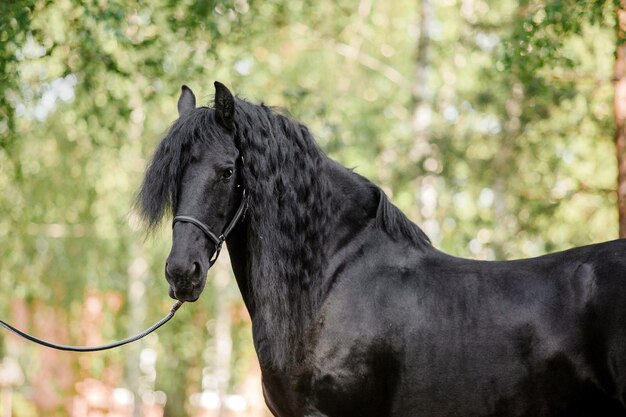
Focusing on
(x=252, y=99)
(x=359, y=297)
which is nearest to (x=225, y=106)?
(x=359, y=297)

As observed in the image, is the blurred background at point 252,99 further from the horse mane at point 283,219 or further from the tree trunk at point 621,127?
the horse mane at point 283,219

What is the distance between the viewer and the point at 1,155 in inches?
585

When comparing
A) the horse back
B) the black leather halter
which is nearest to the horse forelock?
the black leather halter

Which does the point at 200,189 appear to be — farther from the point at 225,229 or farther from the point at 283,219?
the point at 283,219

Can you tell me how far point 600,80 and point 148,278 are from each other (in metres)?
12.8

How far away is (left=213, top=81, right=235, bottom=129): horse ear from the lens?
4477mm

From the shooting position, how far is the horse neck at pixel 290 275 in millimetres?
4500

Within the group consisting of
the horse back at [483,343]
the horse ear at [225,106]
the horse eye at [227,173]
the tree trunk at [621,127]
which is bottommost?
the horse back at [483,343]

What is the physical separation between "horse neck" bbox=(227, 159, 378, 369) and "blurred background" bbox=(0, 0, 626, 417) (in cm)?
390

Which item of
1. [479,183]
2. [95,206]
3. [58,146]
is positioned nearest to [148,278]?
[95,206]

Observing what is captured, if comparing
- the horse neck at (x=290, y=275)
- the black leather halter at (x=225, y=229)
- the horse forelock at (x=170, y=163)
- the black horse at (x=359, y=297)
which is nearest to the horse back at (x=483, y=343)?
the black horse at (x=359, y=297)

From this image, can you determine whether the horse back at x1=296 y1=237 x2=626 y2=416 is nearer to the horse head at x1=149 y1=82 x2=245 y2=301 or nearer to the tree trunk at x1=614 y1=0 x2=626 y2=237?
the horse head at x1=149 y1=82 x2=245 y2=301

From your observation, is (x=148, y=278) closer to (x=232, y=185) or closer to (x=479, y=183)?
(x=479, y=183)

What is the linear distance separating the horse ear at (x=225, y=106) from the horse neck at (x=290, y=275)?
18.4 inches
